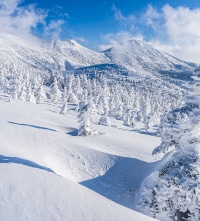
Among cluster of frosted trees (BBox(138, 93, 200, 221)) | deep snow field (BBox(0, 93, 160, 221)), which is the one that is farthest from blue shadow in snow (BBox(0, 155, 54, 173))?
cluster of frosted trees (BBox(138, 93, 200, 221))

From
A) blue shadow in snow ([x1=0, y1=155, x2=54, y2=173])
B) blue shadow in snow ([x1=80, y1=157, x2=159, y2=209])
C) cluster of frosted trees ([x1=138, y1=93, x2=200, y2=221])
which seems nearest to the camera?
cluster of frosted trees ([x1=138, y1=93, x2=200, y2=221])

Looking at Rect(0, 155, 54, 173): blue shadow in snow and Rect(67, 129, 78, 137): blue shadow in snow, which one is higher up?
Rect(0, 155, 54, 173): blue shadow in snow

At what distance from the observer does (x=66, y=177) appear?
21.8 meters

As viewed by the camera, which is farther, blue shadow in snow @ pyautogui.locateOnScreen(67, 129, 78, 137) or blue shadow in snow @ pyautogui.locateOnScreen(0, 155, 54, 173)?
blue shadow in snow @ pyautogui.locateOnScreen(67, 129, 78, 137)

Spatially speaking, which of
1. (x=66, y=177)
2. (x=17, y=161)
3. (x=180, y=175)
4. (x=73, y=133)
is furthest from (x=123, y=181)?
(x=73, y=133)

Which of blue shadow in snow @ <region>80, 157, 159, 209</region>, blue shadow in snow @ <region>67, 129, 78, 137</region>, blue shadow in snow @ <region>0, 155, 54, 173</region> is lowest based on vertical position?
blue shadow in snow @ <region>80, 157, 159, 209</region>

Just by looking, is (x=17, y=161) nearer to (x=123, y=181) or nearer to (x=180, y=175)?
(x=123, y=181)

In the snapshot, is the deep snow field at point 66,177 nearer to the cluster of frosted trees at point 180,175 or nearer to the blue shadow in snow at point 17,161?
the blue shadow in snow at point 17,161

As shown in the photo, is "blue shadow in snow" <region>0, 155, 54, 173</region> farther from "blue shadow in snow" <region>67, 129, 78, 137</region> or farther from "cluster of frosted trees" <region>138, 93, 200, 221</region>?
"blue shadow in snow" <region>67, 129, 78, 137</region>

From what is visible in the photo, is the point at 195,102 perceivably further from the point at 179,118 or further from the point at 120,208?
the point at 120,208

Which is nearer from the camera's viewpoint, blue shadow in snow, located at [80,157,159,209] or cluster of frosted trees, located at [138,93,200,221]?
cluster of frosted trees, located at [138,93,200,221]

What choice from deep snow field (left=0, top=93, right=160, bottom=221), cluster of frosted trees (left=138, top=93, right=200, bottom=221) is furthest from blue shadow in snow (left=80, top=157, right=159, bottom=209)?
cluster of frosted trees (left=138, top=93, right=200, bottom=221)

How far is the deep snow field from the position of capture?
13.1m

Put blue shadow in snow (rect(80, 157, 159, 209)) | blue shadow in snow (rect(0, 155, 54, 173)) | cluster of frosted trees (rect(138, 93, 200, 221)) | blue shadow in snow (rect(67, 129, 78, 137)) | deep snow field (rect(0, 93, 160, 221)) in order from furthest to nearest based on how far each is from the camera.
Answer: blue shadow in snow (rect(67, 129, 78, 137)) → blue shadow in snow (rect(80, 157, 159, 209)) → blue shadow in snow (rect(0, 155, 54, 173)) → cluster of frosted trees (rect(138, 93, 200, 221)) → deep snow field (rect(0, 93, 160, 221))
